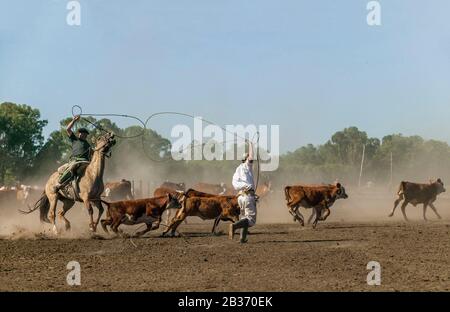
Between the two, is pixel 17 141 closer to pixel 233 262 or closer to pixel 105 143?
pixel 105 143

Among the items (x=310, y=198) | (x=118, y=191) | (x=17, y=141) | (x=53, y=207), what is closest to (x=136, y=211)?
(x=53, y=207)

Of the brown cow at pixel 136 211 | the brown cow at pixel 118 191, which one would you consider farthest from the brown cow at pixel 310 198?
the brown cow at pixel 118 191

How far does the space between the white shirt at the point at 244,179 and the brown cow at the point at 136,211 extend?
2.55 metres

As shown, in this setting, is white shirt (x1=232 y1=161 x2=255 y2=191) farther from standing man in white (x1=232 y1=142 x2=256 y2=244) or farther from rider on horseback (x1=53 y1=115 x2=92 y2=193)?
rider on horseback (x1=53 y1=115 x2=92 y2=193)

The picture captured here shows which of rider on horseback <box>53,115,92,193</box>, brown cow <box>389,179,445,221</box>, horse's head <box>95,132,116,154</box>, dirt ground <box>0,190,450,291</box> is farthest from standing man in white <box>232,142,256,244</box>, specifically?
brown cow <box>389,179,445,221</box>

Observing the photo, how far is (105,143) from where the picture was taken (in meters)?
15.9

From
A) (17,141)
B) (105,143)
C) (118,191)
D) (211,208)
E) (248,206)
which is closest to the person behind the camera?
(248,206)

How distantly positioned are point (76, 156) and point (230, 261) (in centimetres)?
667

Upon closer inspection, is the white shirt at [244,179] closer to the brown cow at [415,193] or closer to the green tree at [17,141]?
the brown cow at [415,193]

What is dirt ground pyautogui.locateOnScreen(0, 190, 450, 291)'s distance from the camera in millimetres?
9039

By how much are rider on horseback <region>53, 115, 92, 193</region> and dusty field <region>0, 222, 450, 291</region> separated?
1558 mm

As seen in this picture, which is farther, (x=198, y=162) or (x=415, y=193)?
(x=198, y=162)

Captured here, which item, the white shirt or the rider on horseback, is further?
the rider on horseback
